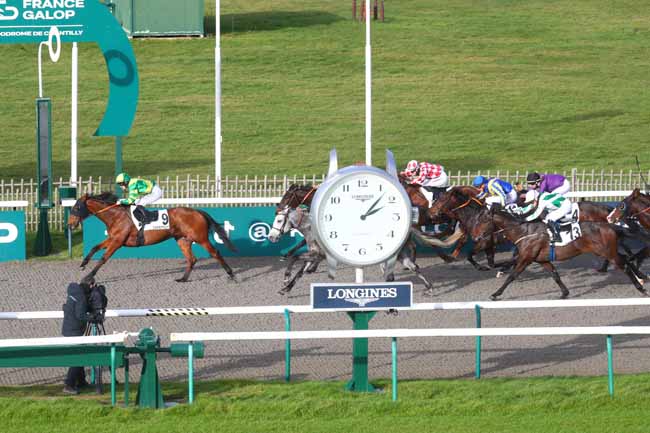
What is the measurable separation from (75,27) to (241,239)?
441 centimetres

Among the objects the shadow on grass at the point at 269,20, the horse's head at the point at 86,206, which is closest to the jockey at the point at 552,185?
the horse's head at the point at 86,206

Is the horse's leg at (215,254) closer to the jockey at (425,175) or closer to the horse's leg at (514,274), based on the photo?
the horse's leg at (514,274)

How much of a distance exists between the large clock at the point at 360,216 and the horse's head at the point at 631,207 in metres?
9.13

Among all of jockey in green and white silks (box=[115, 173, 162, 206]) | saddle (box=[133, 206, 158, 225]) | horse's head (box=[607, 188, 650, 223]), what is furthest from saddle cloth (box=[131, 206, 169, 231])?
horse's head (box=[607, 188, 650, 223])

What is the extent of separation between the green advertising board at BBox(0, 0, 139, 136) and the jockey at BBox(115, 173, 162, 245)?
2.31 metres

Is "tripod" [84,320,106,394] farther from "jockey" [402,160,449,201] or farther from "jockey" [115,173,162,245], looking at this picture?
"jockey" [402,160,449,201]

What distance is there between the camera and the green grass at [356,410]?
1167cm

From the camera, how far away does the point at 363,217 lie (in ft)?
40.6

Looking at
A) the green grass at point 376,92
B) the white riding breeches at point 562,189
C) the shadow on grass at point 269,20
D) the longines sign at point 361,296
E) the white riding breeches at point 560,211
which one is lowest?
the longines sign at point 361,296

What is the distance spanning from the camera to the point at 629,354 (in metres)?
15.1

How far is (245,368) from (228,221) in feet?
24.8

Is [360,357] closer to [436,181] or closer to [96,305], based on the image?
[96,305]

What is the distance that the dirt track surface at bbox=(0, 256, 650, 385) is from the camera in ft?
47.4

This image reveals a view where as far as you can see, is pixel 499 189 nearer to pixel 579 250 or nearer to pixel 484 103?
pixel 579 250
